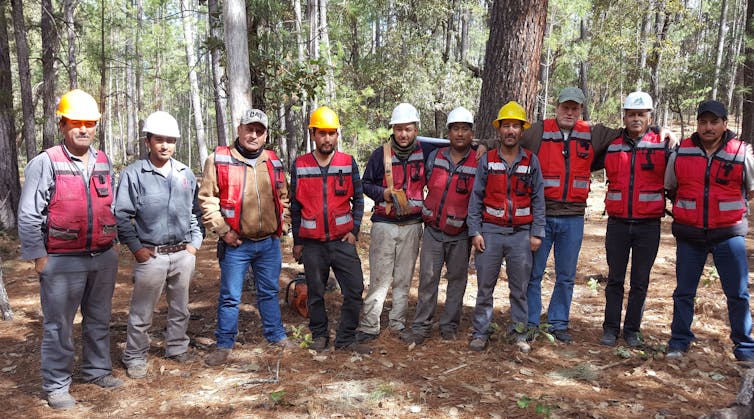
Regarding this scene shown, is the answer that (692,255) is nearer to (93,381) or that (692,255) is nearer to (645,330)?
(645,330)

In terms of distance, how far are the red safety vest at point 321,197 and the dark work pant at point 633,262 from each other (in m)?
2.70

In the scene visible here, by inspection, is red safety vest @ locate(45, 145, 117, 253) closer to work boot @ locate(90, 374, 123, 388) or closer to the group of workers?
the group of workers

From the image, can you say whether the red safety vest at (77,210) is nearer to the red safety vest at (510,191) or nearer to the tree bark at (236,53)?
the tree bark at (236,53)

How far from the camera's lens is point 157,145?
4531 mm

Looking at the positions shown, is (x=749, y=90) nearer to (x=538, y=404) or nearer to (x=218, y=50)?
(x=538, y=404)

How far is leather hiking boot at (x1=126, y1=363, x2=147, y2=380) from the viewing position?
15.3ft

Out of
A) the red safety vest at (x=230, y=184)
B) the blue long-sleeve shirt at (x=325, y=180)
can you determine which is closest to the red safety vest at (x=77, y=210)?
the red safety vest at (x=230, y=184)

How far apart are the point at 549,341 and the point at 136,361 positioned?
4.04 metres

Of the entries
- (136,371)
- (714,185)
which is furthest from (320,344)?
(714,185)

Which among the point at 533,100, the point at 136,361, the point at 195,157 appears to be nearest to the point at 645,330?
the point at 533,100

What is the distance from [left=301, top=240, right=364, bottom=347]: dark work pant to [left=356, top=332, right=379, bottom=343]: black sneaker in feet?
0.17

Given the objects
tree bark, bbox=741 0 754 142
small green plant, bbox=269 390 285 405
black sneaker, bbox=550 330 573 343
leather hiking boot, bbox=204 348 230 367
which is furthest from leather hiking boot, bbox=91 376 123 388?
tree bark, bbox=741 0 754 142

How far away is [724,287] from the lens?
15.3 feet

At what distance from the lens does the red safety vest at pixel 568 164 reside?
510 cm
